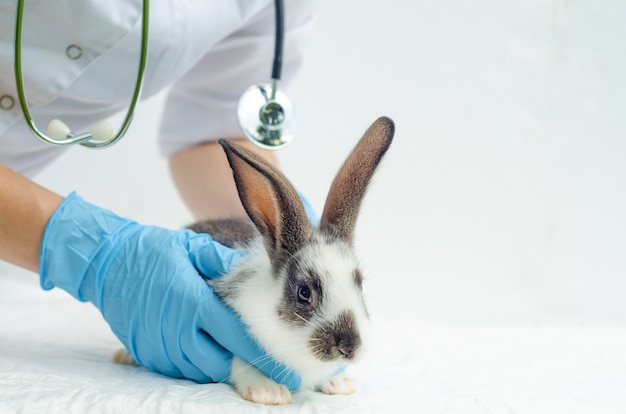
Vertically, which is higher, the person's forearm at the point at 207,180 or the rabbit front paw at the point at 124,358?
the person's forearm at the point at 207,180

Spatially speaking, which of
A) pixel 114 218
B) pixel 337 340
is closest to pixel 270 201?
pixel 337 340

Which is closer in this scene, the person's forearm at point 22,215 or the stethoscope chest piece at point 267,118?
the person's forearm at point 22,215

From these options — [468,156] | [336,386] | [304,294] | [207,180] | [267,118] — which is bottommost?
[336,386]

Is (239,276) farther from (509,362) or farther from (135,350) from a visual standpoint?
(509,362)

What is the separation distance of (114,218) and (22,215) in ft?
0.51

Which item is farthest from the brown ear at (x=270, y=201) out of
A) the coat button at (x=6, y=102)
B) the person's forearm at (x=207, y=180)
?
the person's forearm at (x=207, y=180)

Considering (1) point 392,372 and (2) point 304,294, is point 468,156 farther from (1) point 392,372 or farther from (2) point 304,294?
(2) point 304,294

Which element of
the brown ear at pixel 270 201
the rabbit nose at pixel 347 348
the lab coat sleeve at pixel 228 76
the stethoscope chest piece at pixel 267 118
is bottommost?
the rabbit nose at pixel 347 348

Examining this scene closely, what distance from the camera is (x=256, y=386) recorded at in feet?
3.68

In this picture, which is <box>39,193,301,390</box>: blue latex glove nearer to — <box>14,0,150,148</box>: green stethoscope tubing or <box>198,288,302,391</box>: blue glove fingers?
<box>198,288,302,391</box>: blue glove fingers

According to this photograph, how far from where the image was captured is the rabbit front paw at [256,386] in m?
Result: 1.10

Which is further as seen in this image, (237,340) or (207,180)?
(207,180)

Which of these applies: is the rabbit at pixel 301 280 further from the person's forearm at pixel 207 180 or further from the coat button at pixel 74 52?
the person's forearm at pixel 207 180

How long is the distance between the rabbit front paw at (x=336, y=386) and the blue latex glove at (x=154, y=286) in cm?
6
